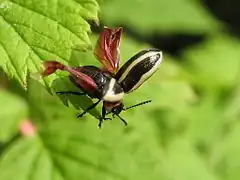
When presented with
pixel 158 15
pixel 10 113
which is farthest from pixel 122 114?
pixel 158 15

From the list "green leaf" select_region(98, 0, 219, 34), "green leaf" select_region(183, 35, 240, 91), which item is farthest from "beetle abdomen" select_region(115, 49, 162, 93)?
"green leaf" select_region(98, 0, 219, 34)

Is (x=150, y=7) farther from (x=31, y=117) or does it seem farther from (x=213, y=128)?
(x=31, y=117)

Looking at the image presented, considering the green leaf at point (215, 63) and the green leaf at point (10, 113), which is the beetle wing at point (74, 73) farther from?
the green leaf at point (215, 63)

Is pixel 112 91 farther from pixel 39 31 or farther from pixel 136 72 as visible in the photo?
pixel 39 31

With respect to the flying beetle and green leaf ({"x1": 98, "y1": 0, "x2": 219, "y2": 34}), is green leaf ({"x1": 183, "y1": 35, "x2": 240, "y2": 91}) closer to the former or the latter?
green leaf ({"x1": 98, "y1": 0, "x2": 219, "y2": 34})

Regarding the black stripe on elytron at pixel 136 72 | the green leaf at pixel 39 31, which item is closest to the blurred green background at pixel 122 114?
the green leaf at pixel 39 31

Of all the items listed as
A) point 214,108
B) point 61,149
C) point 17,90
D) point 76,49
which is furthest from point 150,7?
point 76,49
